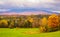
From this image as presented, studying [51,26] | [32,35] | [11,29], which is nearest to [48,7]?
[51,26]

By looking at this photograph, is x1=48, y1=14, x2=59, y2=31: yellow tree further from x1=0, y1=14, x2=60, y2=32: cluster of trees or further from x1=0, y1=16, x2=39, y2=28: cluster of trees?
x1=0, y1=16, x2=39, y2=28: cluster of trees

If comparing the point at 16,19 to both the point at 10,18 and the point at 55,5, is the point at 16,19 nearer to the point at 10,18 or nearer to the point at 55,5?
the point at 10,18

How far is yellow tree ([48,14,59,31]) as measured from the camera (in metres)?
1.55

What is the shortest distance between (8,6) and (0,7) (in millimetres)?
98

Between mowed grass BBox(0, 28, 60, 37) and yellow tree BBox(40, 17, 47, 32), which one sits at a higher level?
yellow tree BBox(40, 17, 47, 32)

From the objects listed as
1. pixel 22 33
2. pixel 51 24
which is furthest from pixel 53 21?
pixel 22 33

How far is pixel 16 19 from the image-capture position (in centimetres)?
158

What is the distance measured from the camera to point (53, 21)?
5.07 feet

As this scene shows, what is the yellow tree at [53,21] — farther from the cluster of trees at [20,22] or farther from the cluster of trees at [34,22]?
the cluster of trees at [20,22]

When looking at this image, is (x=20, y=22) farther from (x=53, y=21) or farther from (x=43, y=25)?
(x=53, y=21)

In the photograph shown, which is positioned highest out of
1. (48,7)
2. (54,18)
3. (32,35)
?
(48,7)

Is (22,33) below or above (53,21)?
below

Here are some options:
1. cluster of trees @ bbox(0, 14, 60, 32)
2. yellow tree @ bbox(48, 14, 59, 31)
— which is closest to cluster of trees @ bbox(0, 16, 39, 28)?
cluster of trees @ bbox(0, 14, 60, 32)

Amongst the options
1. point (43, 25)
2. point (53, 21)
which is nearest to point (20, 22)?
point (43, 25)
